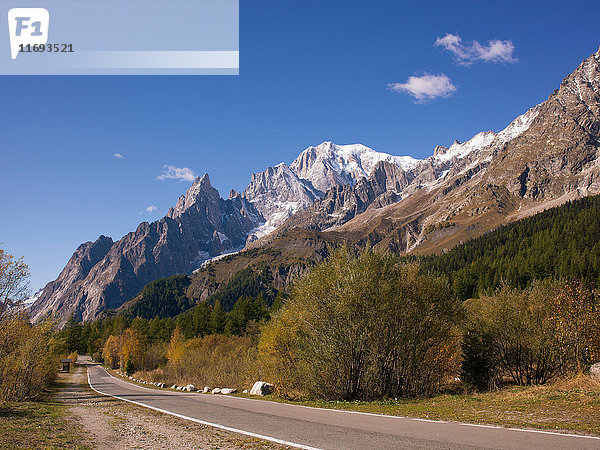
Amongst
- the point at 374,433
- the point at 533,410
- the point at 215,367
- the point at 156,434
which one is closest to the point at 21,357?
the point at 215,367

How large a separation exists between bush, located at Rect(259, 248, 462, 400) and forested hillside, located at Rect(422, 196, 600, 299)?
8080 cm

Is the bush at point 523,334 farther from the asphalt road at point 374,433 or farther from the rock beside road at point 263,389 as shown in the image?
the asphalt road at point 374,433

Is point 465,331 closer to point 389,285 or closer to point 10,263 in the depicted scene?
point 389,285

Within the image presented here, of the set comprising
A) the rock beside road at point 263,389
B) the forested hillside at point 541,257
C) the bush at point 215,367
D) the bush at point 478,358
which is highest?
the forested hillside at point 541,257

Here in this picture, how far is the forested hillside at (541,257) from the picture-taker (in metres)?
122

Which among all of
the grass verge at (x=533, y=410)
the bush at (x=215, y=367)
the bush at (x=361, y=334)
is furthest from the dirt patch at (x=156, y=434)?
the bush at (x=215, y=367)

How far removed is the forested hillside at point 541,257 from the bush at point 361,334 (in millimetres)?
80800

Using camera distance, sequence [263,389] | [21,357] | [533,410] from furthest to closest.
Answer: [263,389] → [21,357] → [533,410]

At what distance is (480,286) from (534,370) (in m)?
113

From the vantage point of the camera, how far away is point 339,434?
40.6 ft

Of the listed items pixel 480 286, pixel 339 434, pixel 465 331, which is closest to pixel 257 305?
pixel 480 286

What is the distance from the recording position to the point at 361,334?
965 inches

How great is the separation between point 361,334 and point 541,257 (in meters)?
140

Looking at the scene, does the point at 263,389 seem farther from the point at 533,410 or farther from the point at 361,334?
the point at 533,410
